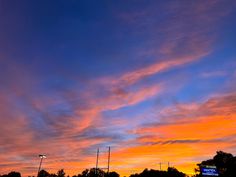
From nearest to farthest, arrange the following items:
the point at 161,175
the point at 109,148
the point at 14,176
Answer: the point at 109,148
the point at 161,175
the point at 14,176

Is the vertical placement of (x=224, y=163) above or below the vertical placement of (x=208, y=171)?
above

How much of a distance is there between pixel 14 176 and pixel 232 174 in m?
129

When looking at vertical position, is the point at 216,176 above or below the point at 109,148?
below

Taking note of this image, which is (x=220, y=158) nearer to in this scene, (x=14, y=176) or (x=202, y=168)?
(x=202, y=168)

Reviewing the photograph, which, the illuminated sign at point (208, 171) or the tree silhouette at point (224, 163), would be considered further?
the tree silhouette at point (224, 163)

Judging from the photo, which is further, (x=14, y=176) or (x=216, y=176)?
(x=14, y=176)

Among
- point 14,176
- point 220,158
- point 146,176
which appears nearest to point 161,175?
point 146,176

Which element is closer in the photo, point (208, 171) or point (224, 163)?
point (208, 171)

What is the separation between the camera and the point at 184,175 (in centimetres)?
15462

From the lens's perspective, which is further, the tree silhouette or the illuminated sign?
the tree silhouette

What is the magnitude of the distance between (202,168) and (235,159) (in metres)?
49.9

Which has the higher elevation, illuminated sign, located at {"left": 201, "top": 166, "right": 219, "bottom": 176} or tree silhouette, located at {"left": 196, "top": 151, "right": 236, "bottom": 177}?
tree silhouette, located at {"left": 196, "top": 151, "right": 236, "bottom": 177}

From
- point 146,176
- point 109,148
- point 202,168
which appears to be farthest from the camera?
point 146,176

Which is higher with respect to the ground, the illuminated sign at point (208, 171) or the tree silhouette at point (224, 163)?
the tree silhouette at point (224, 163)
